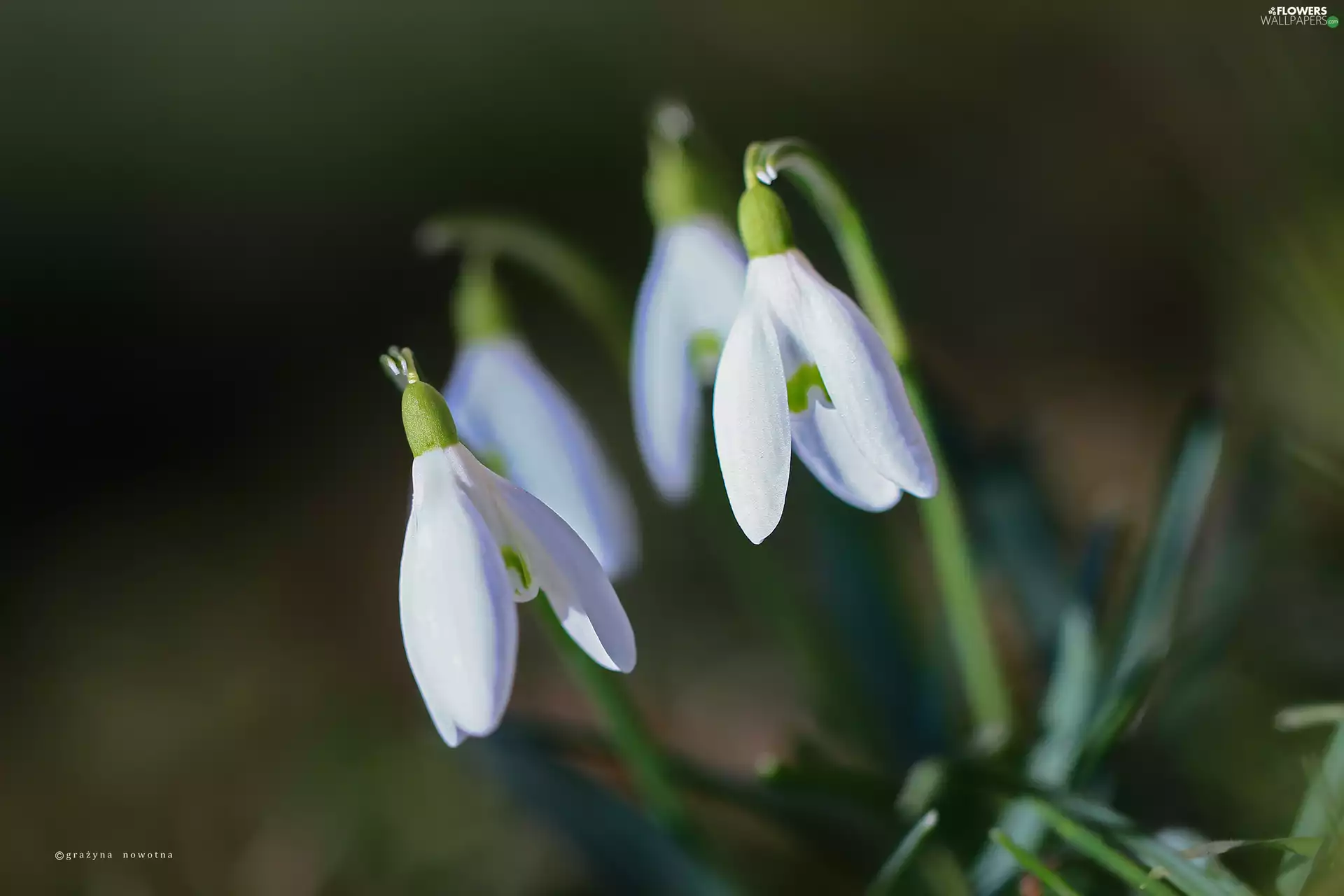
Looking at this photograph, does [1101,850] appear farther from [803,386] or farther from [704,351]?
[704,351]

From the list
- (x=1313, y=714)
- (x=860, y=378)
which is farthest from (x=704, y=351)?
(x=1313, y=714)

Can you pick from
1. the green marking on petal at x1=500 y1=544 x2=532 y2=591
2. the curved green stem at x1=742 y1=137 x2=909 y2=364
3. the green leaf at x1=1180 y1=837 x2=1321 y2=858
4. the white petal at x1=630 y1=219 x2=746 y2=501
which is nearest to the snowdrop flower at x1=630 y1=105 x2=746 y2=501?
the white petal at x1=630 y1=219 x2=746 y2=501

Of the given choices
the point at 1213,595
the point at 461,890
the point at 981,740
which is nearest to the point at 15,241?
the point at 461,890

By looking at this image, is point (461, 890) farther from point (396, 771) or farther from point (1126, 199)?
point (1126, 199)

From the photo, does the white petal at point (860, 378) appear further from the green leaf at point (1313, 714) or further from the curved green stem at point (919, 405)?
the green leaf at point (1313, 714)

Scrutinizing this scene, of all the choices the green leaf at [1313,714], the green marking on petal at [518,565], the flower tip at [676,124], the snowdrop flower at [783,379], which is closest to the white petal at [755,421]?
the snowdrop flower at [783,379]

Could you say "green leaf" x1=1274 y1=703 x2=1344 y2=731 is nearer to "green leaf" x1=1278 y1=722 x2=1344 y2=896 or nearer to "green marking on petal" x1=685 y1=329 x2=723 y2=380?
"green leaf" x1=1278 y1=722 x2=1344 y2=896
